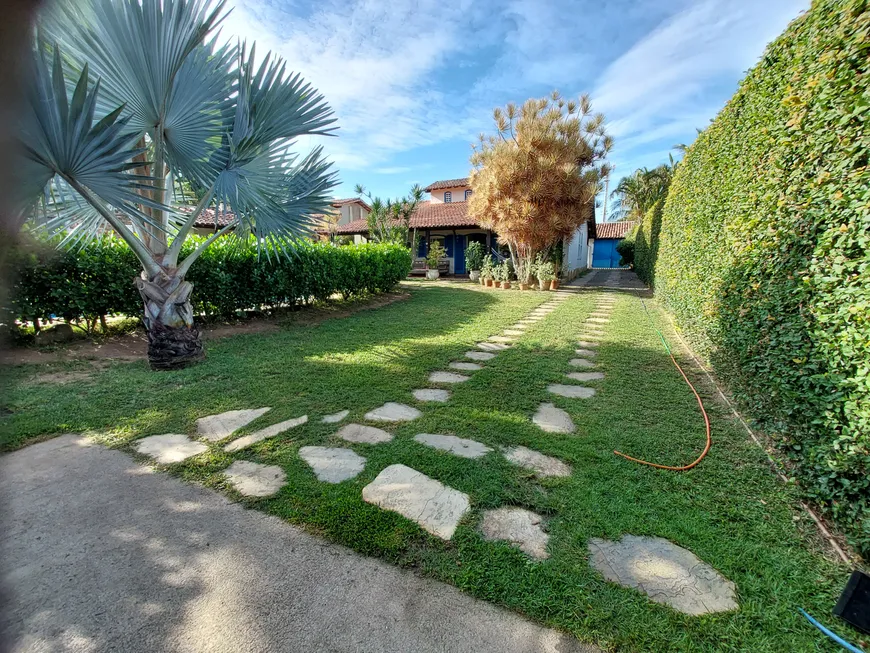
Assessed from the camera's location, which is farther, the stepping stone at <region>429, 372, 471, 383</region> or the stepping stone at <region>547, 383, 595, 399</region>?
the stepping stone at <region>429, 372, 471, 383</region>

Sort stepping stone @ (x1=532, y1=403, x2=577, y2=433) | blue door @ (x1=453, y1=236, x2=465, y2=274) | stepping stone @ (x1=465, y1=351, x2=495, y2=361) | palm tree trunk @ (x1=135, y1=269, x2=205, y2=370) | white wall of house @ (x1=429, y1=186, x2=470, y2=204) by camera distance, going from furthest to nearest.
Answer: white wall of house @ (x1=429, y1=186, x2=470, y2=204), blue door @ (x1=453, y1=236, x2=465, y2=274), stepping stone @ (x1=465, y1=351, x2=495, y2=361), palm tree trunk @ (x1=135, y1=269, x2=205, y2=370), stepping stone @ (x1=532, y1=403, x2=577, y2=433)

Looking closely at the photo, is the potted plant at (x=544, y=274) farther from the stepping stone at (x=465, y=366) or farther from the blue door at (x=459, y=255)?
the stepping stone at (x=465, y=366)

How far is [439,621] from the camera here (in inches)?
57.3

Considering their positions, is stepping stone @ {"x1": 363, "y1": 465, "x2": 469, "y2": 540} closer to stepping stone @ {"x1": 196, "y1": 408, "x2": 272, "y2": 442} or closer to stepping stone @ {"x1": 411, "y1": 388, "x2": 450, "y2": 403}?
stepping stone @ {"x1": 411, "y1": 388, "x2": 450, "y2": 403}

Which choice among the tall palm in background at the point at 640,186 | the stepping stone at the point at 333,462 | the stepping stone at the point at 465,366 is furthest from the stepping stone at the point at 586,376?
the tall palm in background at the point at 640,186

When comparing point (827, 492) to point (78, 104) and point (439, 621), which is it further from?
point (78, 104)

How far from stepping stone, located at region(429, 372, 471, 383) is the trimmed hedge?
2.88 m

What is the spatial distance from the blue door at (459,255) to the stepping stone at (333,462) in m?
18.6

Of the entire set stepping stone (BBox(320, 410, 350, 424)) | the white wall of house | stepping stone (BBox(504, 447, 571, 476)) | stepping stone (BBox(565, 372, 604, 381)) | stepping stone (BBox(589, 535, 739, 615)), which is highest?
the white wall of house

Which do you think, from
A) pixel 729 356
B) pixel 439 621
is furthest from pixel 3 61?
pixel 729 356

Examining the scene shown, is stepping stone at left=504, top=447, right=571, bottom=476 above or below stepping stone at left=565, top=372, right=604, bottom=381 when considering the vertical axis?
below

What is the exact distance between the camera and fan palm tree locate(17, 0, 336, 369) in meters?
2.93

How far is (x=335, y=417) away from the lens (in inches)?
124

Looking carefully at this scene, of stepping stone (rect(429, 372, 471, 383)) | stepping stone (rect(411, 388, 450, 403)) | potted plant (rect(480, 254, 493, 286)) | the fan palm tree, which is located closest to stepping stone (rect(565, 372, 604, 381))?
stepping stone (rect(429, 372, 471, 383))
